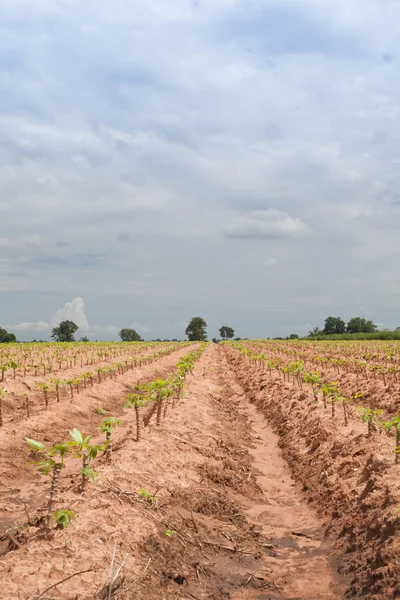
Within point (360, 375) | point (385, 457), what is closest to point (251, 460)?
point (385, 457)

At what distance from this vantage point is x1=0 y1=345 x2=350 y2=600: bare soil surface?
4910 millimetres

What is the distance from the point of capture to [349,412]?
1373 cm

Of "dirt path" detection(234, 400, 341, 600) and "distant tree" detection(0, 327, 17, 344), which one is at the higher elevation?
"distant tree" detection(0, 327, 17, 344)

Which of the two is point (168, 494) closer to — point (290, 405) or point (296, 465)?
point (296, 465)

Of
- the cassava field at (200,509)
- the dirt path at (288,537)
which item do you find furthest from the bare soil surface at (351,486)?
the dirt path at (288,537)

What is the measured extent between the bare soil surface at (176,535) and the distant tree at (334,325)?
3983 inches

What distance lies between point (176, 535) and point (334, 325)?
107 m

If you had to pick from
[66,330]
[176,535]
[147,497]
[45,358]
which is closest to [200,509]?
[147,497]

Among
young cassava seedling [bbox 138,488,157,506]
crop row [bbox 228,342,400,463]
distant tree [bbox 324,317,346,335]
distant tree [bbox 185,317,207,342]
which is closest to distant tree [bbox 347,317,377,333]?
distant tree [bbox 324,317,346,335]

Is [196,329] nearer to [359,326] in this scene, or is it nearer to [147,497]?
[359,326]

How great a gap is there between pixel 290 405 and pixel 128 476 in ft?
30.2

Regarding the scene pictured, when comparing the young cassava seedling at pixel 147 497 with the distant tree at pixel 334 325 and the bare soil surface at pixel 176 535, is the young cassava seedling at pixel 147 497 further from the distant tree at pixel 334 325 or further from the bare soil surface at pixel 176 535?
the distant tree at pixel 334 325

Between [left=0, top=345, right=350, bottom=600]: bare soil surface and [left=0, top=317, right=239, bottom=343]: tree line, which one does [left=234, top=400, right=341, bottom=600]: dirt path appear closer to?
[left=0, top=345, right=350, bottom=600]: bare soil surface

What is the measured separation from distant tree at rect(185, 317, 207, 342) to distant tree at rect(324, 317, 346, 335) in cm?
3531
